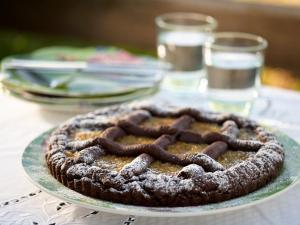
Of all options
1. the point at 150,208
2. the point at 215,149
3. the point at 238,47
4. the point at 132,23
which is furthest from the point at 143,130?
the point at 132,23

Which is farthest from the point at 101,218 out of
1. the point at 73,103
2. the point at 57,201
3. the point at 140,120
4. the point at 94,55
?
the point at 94,55

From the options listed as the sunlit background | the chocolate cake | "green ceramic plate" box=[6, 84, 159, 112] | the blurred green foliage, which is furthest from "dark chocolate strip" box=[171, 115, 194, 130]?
the blurred green foliage

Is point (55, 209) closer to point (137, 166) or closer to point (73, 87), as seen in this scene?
point (137, 166)

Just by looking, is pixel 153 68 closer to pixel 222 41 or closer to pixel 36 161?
pixel 222 41

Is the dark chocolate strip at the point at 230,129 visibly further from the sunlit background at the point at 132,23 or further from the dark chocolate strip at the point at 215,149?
the sunlit background at the point at 132,23

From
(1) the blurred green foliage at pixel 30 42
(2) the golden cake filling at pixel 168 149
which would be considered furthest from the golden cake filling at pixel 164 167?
(1) the blurred green foliage at pixel 30 42
